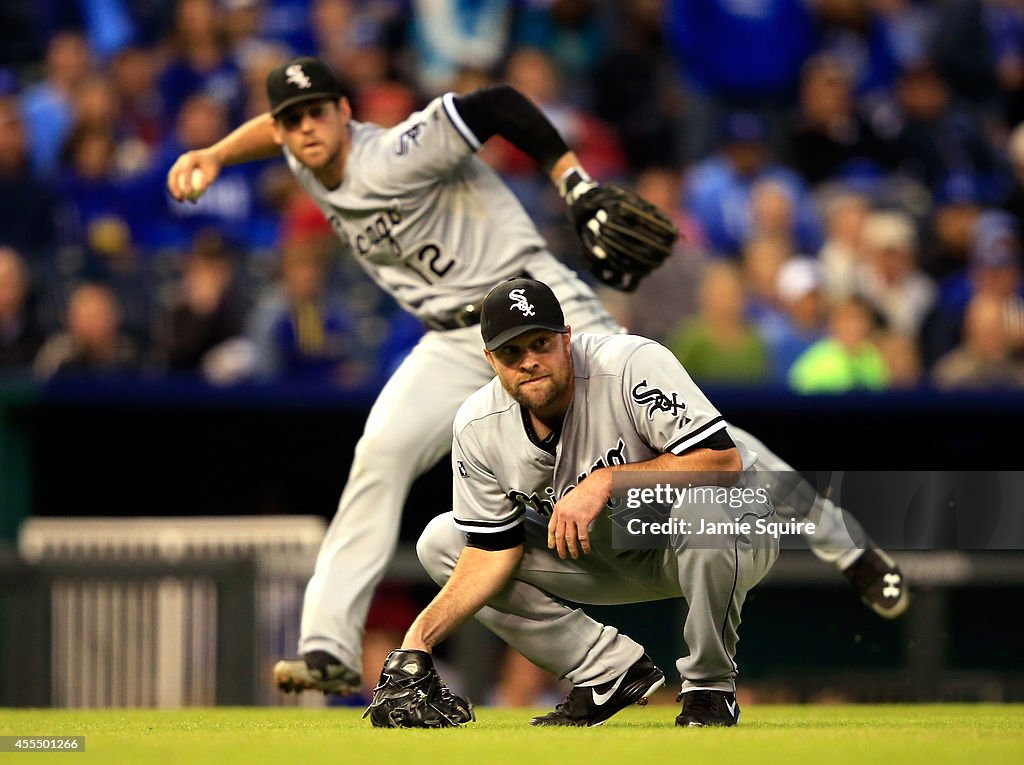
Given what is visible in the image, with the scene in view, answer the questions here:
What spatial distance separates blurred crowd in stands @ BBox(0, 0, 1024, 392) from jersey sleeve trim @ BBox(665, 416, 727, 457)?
4.05 metres

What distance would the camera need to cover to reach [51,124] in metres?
11.6

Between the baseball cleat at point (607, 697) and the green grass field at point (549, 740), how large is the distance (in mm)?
94

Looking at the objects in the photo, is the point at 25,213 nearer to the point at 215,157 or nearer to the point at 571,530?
the point at 215,157

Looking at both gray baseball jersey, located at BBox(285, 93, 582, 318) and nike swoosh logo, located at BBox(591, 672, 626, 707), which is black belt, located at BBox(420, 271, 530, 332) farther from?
nike swoosh logo, located at BBox(591, 672, 626, 707)

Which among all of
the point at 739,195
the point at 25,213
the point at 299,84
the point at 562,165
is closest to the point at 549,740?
the point at 562,165

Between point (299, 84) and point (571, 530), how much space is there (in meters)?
2.20

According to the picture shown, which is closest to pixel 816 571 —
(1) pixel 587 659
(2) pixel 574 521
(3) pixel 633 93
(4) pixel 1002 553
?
(4) pixel 1002 553

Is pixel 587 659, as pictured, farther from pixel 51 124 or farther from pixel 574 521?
pixel 51 124

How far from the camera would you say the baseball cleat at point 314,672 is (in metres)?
6.05

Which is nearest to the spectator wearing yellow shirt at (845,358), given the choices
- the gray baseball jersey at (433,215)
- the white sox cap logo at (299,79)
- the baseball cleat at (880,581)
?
the baseball cleat at (880,581)

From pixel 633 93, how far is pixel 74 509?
16.9ft

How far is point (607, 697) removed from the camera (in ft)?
17.2

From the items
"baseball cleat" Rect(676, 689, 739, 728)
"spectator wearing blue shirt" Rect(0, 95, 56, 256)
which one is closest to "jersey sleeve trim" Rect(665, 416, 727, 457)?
"baseball cleat" Rect(676, 689, 739, 728)

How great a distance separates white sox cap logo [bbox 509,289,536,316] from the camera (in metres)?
4.68
